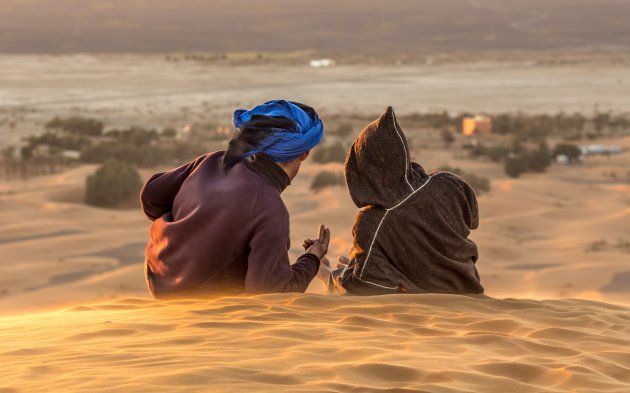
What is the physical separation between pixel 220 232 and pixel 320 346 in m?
0.81

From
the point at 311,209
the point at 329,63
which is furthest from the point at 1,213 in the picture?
the point at 329,63

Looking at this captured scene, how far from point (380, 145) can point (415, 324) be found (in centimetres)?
86

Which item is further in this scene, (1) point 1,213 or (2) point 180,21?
(2) point 180,21

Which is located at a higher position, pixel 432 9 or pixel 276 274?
pixel 432 9

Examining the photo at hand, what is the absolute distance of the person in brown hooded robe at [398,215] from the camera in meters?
5.09

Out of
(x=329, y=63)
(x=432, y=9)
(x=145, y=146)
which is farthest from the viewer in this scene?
(x=432, y=9)

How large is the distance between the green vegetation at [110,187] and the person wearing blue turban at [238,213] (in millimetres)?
10448

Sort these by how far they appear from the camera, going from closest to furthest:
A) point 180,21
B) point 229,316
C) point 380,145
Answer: point 229,316, point 380,145, point 180,21

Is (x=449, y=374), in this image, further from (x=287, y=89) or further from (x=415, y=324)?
(x=287, y=89)

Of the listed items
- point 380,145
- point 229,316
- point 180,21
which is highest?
point 180,21

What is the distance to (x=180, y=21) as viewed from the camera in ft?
261

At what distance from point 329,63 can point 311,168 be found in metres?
32.3

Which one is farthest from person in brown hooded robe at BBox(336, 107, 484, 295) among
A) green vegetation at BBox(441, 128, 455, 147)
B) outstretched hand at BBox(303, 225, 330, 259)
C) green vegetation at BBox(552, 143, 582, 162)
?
green vegetation at BBox(441, 128, 455, 147)

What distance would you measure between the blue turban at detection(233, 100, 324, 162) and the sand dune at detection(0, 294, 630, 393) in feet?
2.25
